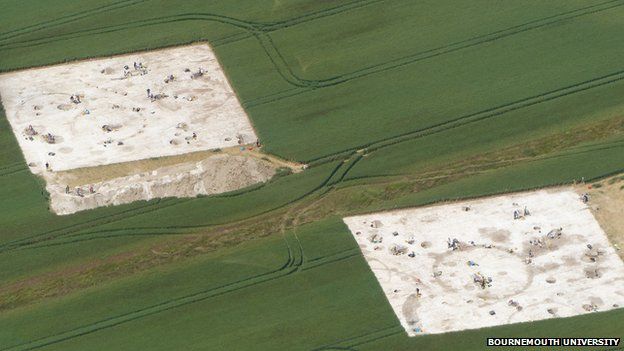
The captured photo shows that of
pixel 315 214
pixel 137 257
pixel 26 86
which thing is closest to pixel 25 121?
pixel 26 86

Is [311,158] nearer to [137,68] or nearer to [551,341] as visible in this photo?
[137,68]

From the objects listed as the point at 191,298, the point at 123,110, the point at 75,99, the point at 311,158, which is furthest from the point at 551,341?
the point at 75,99

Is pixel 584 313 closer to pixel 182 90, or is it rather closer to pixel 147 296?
pixel 147 296

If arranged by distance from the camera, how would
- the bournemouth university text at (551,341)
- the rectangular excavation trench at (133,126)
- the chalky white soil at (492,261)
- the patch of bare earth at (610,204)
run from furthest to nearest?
the rectangular excavation trench at (133,126), the patch of bare earth at (610,204), the chalky white soil at (492,261), the bournemouth university text at (551,341)

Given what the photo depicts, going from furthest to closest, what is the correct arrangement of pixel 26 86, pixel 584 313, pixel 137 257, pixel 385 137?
pixel 26 86 → pixel 385 137 → pixel 137 257 → pixel 584 313

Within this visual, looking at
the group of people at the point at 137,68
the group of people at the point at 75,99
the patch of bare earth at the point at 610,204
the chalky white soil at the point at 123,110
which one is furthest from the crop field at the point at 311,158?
the group of people at the point at 75,99

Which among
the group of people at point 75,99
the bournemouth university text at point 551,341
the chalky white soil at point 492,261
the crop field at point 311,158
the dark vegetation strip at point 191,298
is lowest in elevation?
the bournemouth university text at point 551,341

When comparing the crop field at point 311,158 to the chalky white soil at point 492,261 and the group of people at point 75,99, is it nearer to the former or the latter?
the chalky white soil at point 492,261

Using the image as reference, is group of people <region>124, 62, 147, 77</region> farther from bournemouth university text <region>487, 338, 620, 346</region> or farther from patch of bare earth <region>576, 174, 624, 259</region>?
bournemouth university text <region>487, 338, 620, 346</region>
